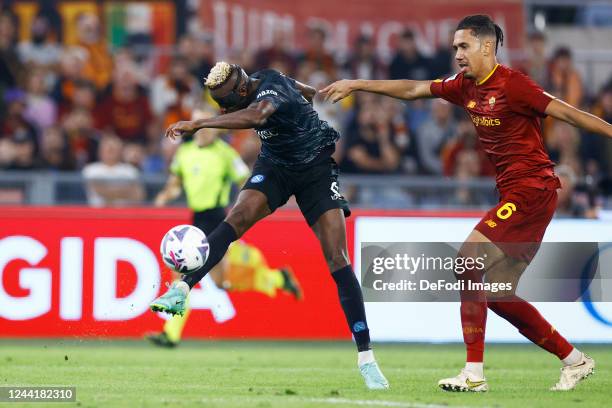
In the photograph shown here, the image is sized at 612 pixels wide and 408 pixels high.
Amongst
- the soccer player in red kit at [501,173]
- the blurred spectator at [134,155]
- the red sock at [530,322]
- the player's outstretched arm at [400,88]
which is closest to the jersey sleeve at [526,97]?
the soccer player in red kit at [501,173]

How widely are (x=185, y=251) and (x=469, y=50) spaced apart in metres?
2.45

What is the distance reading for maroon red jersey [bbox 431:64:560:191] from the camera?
859cm

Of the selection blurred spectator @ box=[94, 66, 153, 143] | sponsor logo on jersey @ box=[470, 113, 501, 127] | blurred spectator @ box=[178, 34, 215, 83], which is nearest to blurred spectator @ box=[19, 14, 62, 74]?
blurred spectator @ box=[94, 66, 153, 143]

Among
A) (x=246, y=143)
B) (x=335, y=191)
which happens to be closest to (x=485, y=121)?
(x=335, y=191)

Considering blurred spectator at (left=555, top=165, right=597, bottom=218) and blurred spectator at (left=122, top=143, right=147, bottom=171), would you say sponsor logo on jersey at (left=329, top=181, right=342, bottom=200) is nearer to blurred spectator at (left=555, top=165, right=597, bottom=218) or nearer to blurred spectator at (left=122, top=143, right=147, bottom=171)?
blurred spectator at (left=555, top=165, right=597, bottom=218)

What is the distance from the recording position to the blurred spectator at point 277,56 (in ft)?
55.8

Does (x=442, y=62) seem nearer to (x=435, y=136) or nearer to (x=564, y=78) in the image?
(x=435, y=136)

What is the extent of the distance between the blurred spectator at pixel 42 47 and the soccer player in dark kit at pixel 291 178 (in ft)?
29.3

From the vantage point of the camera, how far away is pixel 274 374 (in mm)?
10117

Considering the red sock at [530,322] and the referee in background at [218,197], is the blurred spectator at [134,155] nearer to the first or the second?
the referee in background at [218,197]

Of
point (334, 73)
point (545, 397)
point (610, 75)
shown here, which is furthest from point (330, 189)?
point (610, 75)

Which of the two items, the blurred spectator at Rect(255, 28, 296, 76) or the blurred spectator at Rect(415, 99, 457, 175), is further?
the blurred spectator at Rect(255, 28, 296, 76)

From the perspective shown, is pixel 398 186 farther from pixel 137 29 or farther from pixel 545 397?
pixel 545 397

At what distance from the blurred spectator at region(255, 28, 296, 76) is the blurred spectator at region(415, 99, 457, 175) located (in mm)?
2018
